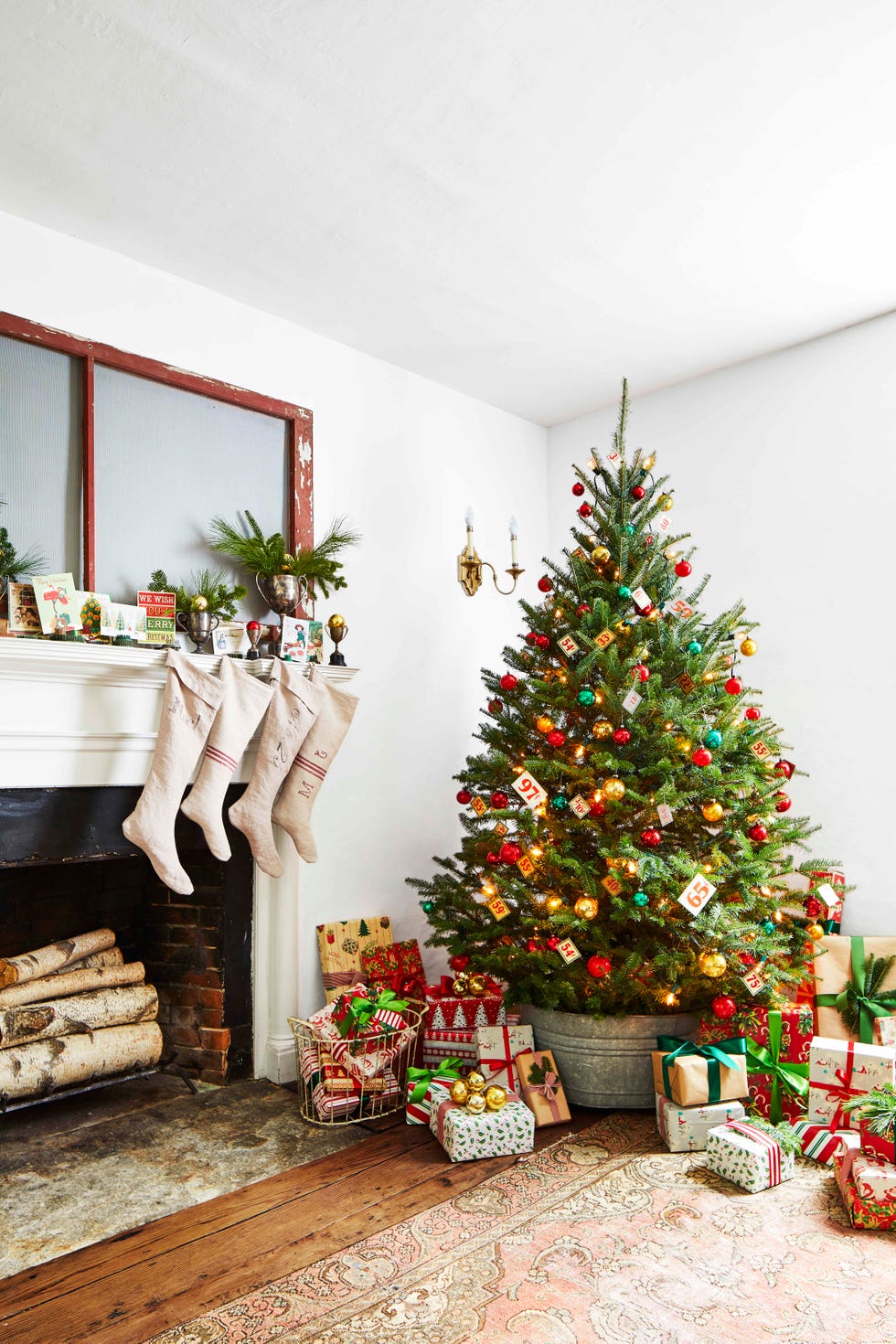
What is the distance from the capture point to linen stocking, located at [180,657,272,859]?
2686 millimetres

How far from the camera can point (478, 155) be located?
2.39 m

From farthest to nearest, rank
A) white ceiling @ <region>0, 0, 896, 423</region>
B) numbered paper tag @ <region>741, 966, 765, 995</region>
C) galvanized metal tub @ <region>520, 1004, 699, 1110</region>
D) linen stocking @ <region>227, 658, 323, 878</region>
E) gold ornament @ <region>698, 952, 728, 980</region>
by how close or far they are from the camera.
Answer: linen stocking @ <region>227, 658, 323, 878</region>
galvanized metal tub @ <region>520, 1004, 699, 1110</region>
numbered paper tag @ <region>741, 966, 765, 995</region>
gold ornament @ <region>698, 952, 728, 980</region>
white ceiling @ <region>0, 0, 896, 423</region>

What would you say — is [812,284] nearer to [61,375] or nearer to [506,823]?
[506,823]

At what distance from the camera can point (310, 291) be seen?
3.12 meters

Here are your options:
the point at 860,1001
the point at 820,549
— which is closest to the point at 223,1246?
the point at 860,1001

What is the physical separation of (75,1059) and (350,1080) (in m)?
0.89

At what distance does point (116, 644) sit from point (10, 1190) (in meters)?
1.44

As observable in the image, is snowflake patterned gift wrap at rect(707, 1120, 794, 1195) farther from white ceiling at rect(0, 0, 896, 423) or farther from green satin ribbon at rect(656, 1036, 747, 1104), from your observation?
white ceiling at rect(0, 0, 896, 423)

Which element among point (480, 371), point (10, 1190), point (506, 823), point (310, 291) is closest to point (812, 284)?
point (480, 371)

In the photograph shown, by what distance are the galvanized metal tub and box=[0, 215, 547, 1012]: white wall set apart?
3.07 ft

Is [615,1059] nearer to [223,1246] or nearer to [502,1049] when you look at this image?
[502,1049]

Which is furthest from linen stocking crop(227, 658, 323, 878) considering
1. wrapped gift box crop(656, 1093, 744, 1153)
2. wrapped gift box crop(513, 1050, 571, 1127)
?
wrapped gift box crop(656, 1093, 744, 1153)

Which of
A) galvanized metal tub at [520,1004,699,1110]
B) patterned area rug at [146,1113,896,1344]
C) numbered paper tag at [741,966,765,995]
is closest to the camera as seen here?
patterned area rug at [146,1113,896,1344]

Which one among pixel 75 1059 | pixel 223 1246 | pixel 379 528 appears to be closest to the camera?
pixel 223 1246
